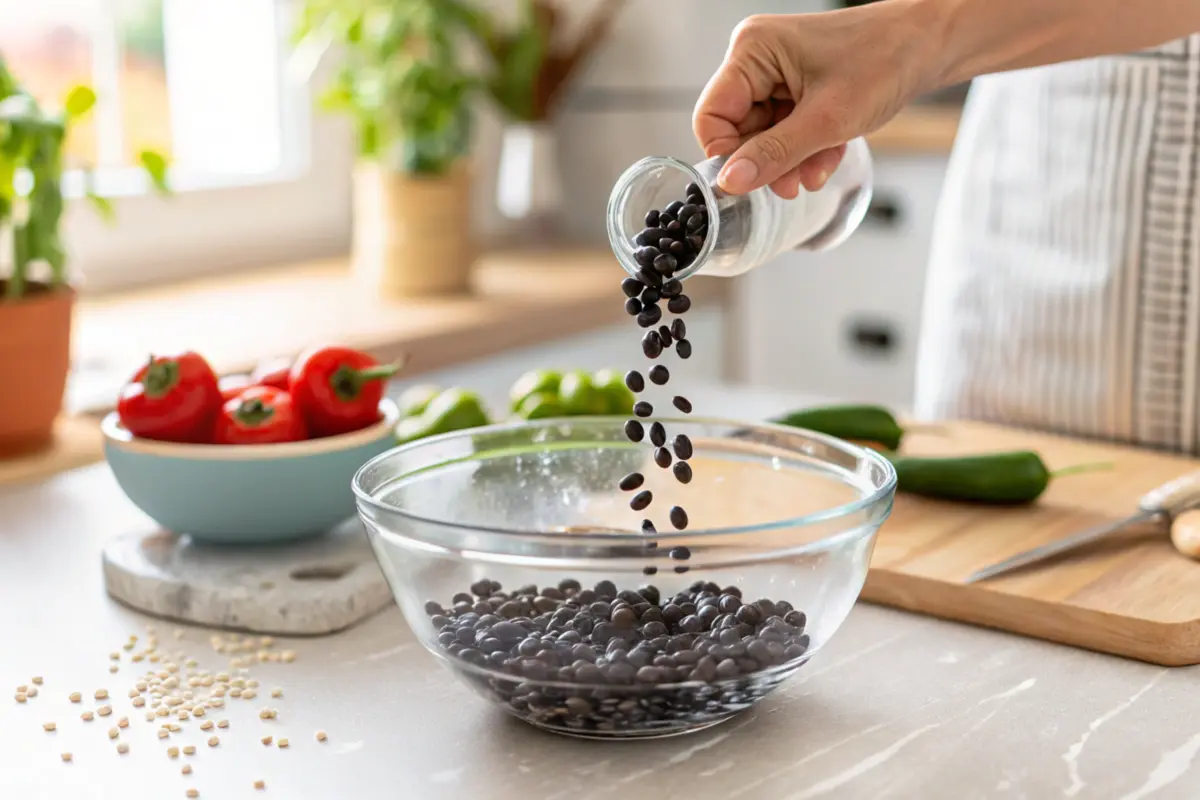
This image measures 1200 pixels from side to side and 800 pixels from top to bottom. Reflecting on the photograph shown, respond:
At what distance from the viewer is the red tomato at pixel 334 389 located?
1.29 metres

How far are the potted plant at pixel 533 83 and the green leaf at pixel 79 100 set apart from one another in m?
1.47

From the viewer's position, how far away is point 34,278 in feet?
5.40

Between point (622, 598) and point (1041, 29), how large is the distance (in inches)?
25.8

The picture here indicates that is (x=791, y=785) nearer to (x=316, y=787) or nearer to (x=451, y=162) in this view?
(x=316, y=787)

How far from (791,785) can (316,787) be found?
0.28 metres

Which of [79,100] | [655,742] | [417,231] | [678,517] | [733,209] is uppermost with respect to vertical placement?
[79,100]

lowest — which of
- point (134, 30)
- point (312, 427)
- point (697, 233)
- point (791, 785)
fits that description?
point (791, 785)

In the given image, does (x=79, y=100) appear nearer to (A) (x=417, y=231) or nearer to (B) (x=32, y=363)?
(B) (x=32, y=363)

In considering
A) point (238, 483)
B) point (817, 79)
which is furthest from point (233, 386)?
point (817, 79)

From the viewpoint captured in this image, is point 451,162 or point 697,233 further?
point 451,162

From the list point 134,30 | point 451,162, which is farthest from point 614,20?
point 134,30

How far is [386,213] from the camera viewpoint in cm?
261

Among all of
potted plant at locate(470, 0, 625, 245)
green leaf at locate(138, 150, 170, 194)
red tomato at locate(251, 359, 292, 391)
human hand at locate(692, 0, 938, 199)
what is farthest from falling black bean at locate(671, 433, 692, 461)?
potted plant at locate(470, 0, 625, 245)

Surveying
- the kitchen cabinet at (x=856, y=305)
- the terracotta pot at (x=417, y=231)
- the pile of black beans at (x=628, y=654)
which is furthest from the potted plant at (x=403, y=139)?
the pile of black beans at (x=628, y=654)
